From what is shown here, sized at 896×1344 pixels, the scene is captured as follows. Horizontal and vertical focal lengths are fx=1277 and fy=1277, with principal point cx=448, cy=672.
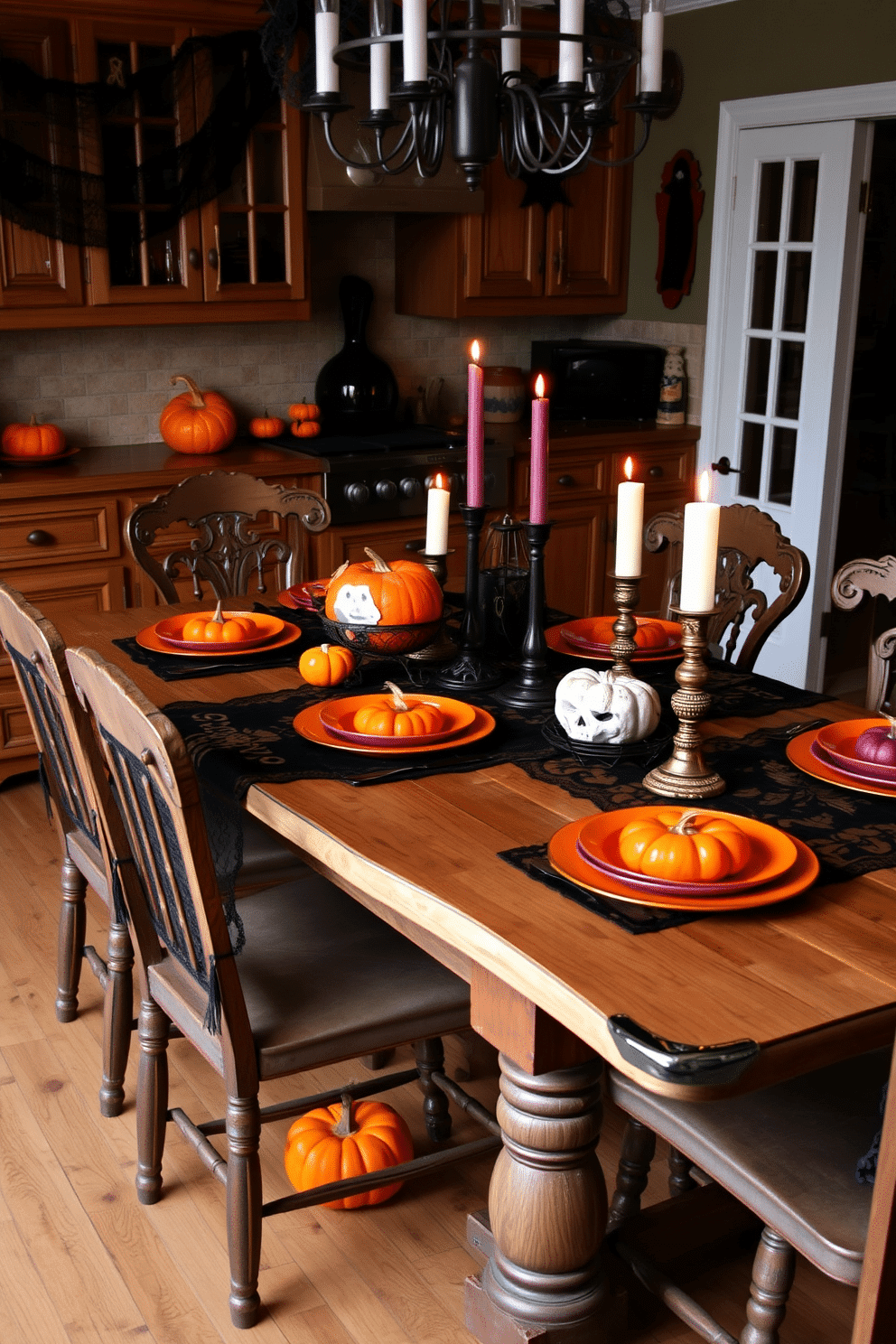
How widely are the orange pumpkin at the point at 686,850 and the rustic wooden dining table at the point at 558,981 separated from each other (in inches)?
2.3

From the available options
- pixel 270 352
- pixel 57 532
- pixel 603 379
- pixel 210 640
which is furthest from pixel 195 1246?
pixel 603 379

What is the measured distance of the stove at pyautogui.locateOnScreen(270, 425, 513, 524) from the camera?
4.23 m

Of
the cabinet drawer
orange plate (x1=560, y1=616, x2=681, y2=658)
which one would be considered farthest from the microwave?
orange plate (x1=560, y1=616, x2=681, y2=658)

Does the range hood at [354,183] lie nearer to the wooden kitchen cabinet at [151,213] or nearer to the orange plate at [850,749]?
the wooden kitchen cabinet at [151,213]

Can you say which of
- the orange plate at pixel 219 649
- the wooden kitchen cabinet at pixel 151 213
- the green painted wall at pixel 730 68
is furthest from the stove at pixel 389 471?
the orange plate at pixel 219 649

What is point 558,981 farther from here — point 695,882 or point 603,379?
point 603,379

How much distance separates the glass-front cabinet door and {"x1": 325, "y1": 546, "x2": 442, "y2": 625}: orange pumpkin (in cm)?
221

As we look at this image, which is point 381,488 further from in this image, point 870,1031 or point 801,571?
point 870,1031

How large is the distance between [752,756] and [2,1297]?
1.41 meters

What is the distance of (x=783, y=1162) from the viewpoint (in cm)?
147

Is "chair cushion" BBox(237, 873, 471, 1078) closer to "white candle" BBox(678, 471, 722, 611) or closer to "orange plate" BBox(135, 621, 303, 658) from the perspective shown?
→ "orange plate" BBox(135, 621, 303, 658)

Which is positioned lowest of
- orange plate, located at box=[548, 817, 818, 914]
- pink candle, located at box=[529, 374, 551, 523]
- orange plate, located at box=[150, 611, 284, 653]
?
orange plate, located at box=[548, 817, 818, 914]

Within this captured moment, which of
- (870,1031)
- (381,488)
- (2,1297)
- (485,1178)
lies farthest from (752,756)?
(381,488)

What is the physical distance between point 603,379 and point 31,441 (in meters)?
2.20
